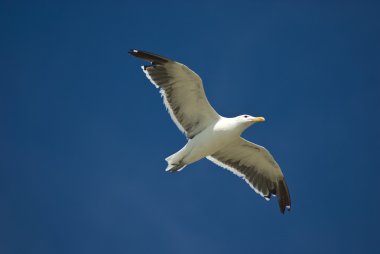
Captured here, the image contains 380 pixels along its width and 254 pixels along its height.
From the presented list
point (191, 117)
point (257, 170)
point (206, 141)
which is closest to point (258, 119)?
point (206, 141)

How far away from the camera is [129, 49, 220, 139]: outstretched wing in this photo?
1308 cm

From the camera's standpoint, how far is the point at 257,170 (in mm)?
14922

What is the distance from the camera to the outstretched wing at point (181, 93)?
13078 millimetres

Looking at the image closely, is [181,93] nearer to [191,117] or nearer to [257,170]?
[191,117]

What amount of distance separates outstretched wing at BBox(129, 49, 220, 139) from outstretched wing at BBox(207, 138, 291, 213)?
47.3 inches

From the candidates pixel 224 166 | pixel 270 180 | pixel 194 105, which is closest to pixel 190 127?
pixel 194 105

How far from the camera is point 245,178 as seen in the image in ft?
49.3

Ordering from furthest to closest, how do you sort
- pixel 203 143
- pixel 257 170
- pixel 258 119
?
pixel 257 170
pixel 203 143
pixel 258 119

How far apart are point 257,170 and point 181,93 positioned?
3.04 metres

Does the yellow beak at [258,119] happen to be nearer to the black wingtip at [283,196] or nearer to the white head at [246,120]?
the white head at [246,120]

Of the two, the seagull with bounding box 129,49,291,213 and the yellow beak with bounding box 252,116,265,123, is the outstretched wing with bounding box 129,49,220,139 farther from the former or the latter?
the yellow beak with bounding box 252,116,265,123

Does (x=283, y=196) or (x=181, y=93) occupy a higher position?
(x=181, y=93)

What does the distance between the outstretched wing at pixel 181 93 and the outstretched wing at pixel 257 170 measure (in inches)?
47.3

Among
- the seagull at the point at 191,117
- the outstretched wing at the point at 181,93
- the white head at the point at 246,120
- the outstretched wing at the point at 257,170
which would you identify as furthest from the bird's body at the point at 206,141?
the outstretched wing at the point at 257,170
